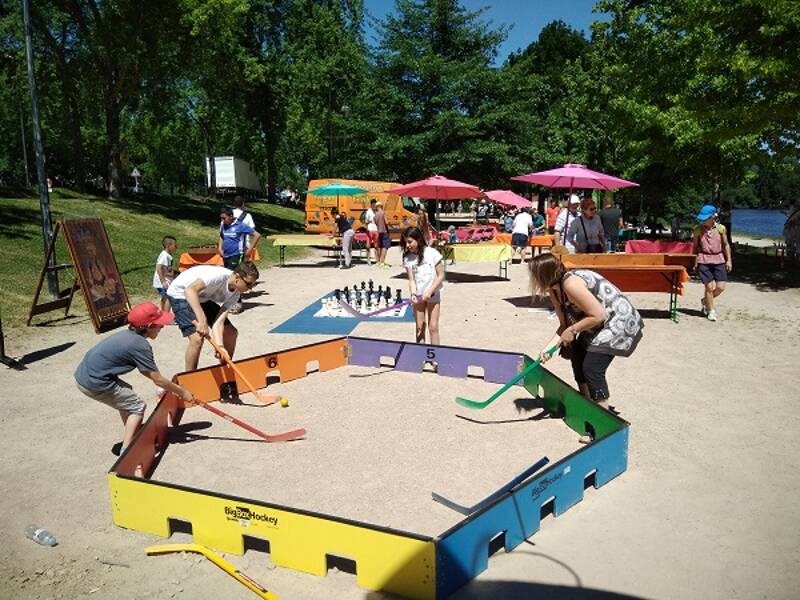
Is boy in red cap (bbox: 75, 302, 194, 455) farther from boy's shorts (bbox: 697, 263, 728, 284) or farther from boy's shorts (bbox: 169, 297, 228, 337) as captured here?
boy's shorts (bbox: 697, 263, 728, 284)

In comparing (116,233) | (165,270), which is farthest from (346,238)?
(165,270)

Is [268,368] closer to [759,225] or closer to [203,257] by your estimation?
[203,257]

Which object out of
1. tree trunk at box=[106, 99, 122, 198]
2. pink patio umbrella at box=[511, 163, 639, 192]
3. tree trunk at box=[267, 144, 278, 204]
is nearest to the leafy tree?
tree trunk at box=[267, 144, 278, 204]

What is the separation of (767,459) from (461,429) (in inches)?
104

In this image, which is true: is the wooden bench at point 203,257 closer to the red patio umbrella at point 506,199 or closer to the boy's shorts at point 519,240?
the boy's shorts at point 519,240

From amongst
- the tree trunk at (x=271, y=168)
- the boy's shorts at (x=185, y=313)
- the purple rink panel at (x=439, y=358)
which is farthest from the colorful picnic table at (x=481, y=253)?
the tree trunk at (x=271, y=168)

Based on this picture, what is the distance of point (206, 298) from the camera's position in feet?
21.9

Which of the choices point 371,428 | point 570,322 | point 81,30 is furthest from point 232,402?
point 81,30

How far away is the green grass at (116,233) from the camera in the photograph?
1254 cm

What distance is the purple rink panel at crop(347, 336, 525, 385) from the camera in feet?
23.9

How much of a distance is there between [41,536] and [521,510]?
10.4 feet

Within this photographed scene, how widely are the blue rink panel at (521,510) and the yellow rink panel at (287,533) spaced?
154 millimetres

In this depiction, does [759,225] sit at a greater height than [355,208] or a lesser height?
lesser

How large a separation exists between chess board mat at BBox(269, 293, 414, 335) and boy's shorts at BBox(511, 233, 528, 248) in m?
6.71
